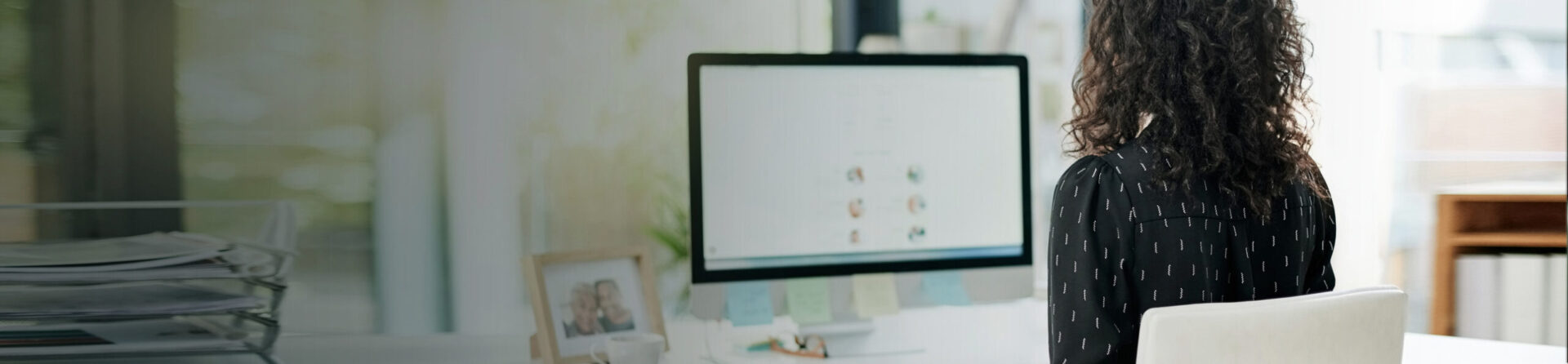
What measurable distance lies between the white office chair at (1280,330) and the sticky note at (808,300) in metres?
0.56

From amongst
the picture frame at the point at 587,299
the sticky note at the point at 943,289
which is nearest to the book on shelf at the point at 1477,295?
the sticky note at the point at 943,289

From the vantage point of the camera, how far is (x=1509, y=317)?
2.39m

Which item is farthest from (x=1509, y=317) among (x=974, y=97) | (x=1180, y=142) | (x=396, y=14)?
(x=396, y=14)

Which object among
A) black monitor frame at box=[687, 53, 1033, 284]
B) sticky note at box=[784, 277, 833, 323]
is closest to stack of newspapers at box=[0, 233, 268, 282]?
black monitor frame at box=[687, 53, 1033, 284]

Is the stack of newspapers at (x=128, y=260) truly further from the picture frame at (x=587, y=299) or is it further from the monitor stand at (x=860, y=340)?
the monitor stand at (x=860, y=340)

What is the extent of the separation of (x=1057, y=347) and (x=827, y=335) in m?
0.41

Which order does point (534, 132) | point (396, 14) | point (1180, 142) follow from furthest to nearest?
point (534, 132), point (396, 14), point (1180, 142)

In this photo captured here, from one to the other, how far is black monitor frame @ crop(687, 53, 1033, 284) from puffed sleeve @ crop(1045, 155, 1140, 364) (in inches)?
13.9

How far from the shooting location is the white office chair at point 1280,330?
765mm

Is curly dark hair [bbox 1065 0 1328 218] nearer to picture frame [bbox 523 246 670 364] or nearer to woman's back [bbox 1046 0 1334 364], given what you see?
woman's back [bbox 1046 0 1334 364]

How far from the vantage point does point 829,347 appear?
126 cm

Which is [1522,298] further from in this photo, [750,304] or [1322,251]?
[750,304]

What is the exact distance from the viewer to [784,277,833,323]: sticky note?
1270 millimetres

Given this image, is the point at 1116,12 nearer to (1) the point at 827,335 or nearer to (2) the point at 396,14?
(1) the point at 827,335
